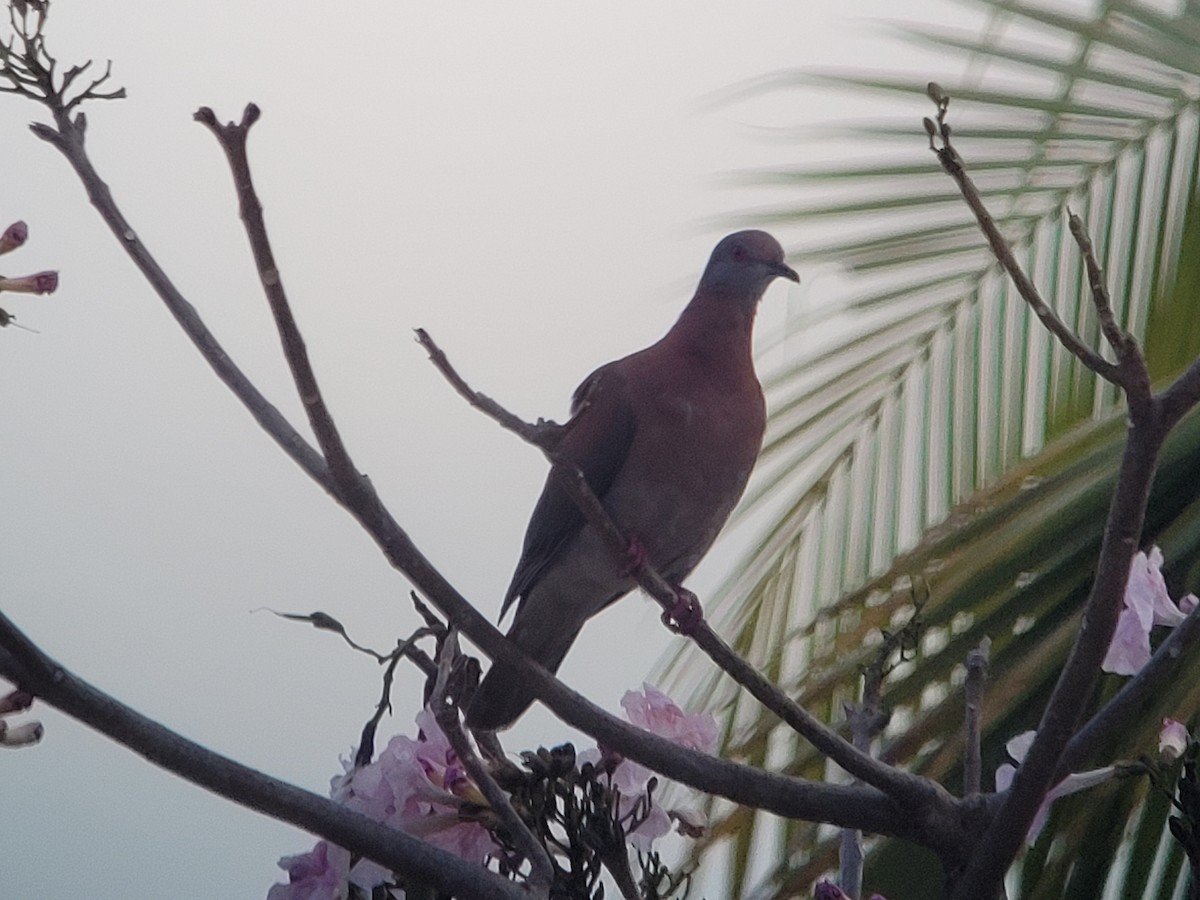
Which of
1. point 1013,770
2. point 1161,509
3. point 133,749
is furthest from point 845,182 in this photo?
point 133,749

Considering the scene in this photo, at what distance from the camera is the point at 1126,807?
184cm

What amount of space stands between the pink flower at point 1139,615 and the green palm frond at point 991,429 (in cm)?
51

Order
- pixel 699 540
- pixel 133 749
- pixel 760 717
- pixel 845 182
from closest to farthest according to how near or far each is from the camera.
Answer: pixel 133 749 → pixel 760 717 → pixel 845 182 → pixel 699 540

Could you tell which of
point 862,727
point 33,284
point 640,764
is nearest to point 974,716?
point 862,727

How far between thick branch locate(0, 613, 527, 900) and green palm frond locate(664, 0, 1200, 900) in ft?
2.56

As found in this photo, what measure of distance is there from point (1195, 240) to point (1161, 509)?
1.41ft

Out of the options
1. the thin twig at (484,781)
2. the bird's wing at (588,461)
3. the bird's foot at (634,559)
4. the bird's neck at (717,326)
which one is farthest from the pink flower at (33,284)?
the bird's neck at (717,326)

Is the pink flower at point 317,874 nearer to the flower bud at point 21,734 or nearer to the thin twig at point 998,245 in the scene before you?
the flower bud at point 21,734

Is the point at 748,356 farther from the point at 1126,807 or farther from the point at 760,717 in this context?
the point at 1126,807

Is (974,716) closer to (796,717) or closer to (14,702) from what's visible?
(796,717)

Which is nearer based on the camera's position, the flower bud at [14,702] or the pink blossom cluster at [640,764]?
the flower bud at [14,702]

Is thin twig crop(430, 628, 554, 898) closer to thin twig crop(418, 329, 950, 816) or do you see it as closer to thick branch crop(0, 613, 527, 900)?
thick branch crop(0, 613, 527, 900)

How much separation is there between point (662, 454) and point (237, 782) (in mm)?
1346

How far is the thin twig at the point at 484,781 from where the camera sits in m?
1.15
